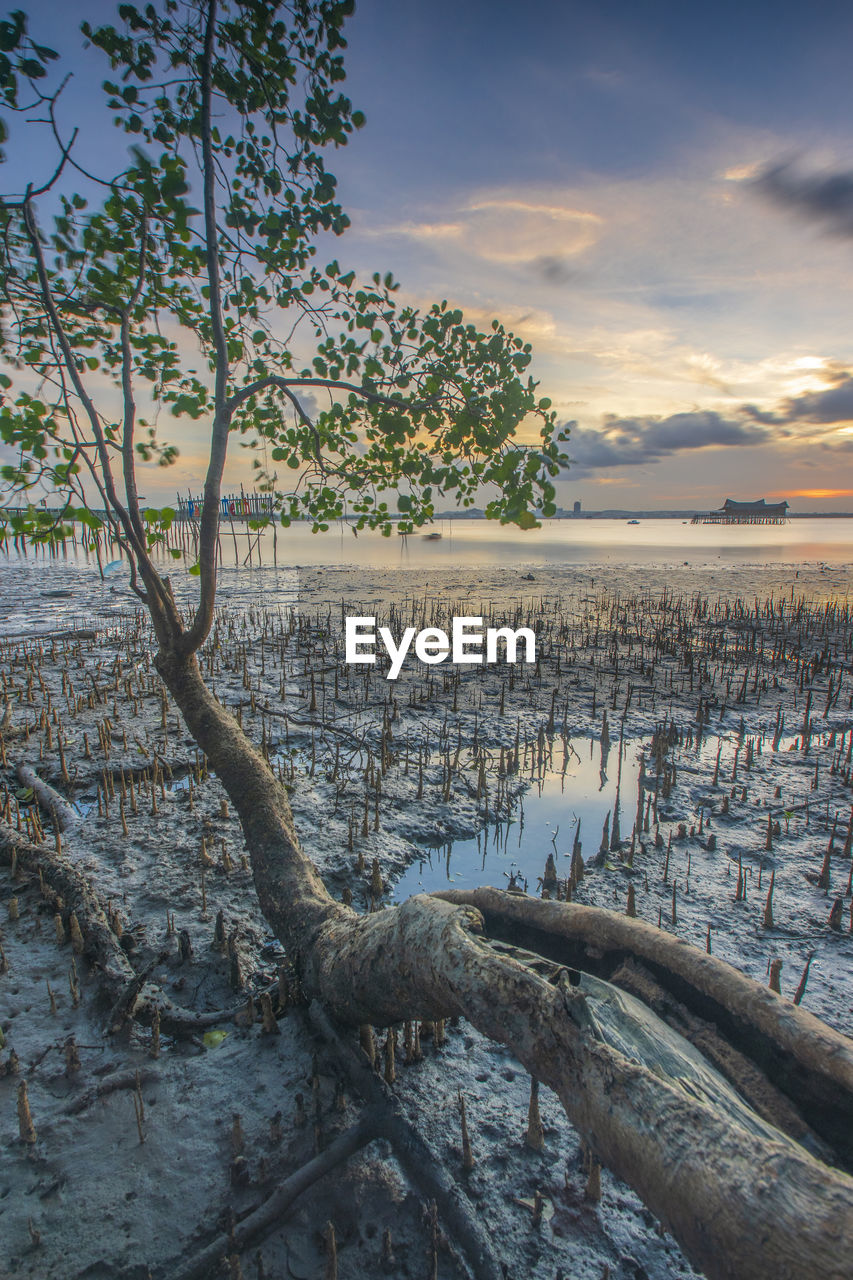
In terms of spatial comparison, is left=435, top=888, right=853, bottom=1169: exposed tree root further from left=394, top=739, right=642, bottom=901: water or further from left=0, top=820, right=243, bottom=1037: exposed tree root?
left=394, top=739, right=642, bottom=901: water

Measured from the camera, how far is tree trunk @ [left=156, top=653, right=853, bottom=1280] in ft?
3.76

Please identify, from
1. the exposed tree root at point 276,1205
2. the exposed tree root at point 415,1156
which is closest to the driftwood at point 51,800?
the exposed tree root at point 415,1156

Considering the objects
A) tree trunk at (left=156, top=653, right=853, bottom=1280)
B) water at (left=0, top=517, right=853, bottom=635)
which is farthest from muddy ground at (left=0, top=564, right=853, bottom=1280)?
water at (left=0, top=517, right=853, bottom=635)

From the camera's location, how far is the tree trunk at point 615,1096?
1146 mm

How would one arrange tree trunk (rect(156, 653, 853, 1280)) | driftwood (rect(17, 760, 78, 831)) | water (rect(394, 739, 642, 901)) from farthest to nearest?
driftwood (rect(17, 760, 78, 831)) → water (rect(394, 739, 642, 901)) → tree trunk (rect(156, 653, 853, 1280))

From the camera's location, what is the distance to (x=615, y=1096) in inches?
57.6

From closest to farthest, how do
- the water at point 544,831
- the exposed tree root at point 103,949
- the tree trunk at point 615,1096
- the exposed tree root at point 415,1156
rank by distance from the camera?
the tree trunk at point 615,1096 → the exposed tree root at point 415,1156 → the exposed tree root at point 103,949 → the water at point 544,831

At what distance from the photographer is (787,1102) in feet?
6.09

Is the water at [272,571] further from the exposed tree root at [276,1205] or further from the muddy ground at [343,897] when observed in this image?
the exposed tree root at [276,1205]

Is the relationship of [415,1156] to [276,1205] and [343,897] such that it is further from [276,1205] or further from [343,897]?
[343,897]

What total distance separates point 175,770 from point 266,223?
4765mm

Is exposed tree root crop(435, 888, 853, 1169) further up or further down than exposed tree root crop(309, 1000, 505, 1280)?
further up

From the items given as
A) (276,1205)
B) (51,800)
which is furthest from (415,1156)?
(51,800)

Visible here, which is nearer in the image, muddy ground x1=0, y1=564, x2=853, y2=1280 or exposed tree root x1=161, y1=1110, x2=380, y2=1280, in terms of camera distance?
exposed tree root x1=161, y1=1110, x2=380, y2=1280
